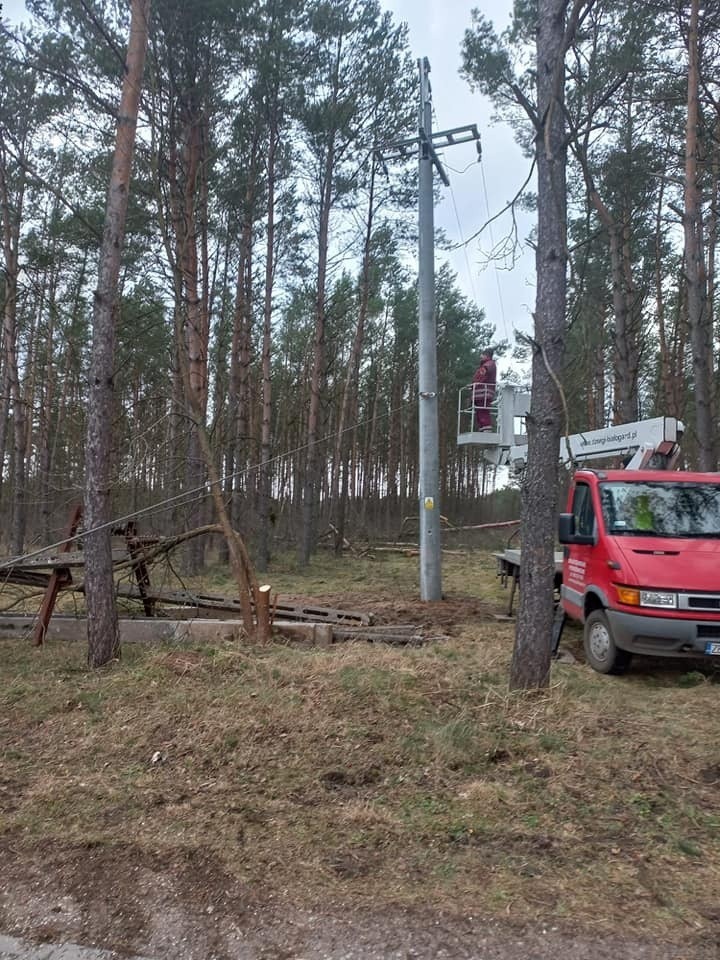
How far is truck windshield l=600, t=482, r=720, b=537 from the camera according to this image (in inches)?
286

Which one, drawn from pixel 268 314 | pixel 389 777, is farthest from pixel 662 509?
pixel 268 314

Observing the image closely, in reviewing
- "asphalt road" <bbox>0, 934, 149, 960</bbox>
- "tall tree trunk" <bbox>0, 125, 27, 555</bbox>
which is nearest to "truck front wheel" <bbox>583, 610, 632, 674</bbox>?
"asphalt road" <bbox>0, 934, 149, 960</bbox>

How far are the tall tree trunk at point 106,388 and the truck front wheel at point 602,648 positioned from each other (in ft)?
16.9

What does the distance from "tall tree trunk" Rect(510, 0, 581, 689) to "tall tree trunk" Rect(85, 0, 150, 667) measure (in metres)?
4.20

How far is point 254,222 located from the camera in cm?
1803

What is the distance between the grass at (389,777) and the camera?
324cm

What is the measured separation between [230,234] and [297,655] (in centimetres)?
1428

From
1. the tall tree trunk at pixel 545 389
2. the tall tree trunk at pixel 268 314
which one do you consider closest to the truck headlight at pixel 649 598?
the tall tree trunk at pixel 545 389

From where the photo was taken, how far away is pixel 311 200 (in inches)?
756

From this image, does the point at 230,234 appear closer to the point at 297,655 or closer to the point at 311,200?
the point at 311,200

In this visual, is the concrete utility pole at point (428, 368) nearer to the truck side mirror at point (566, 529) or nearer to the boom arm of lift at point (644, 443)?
the boom arm of lift at point (644, 443)

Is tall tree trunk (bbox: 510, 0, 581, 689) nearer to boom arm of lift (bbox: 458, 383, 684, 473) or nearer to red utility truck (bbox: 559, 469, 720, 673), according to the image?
boom arm of lift (bbox: 458, 383, 684, 473)

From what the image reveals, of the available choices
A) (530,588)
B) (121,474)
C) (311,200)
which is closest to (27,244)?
(311,200)

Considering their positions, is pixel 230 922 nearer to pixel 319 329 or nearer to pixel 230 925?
pixel 230 925
